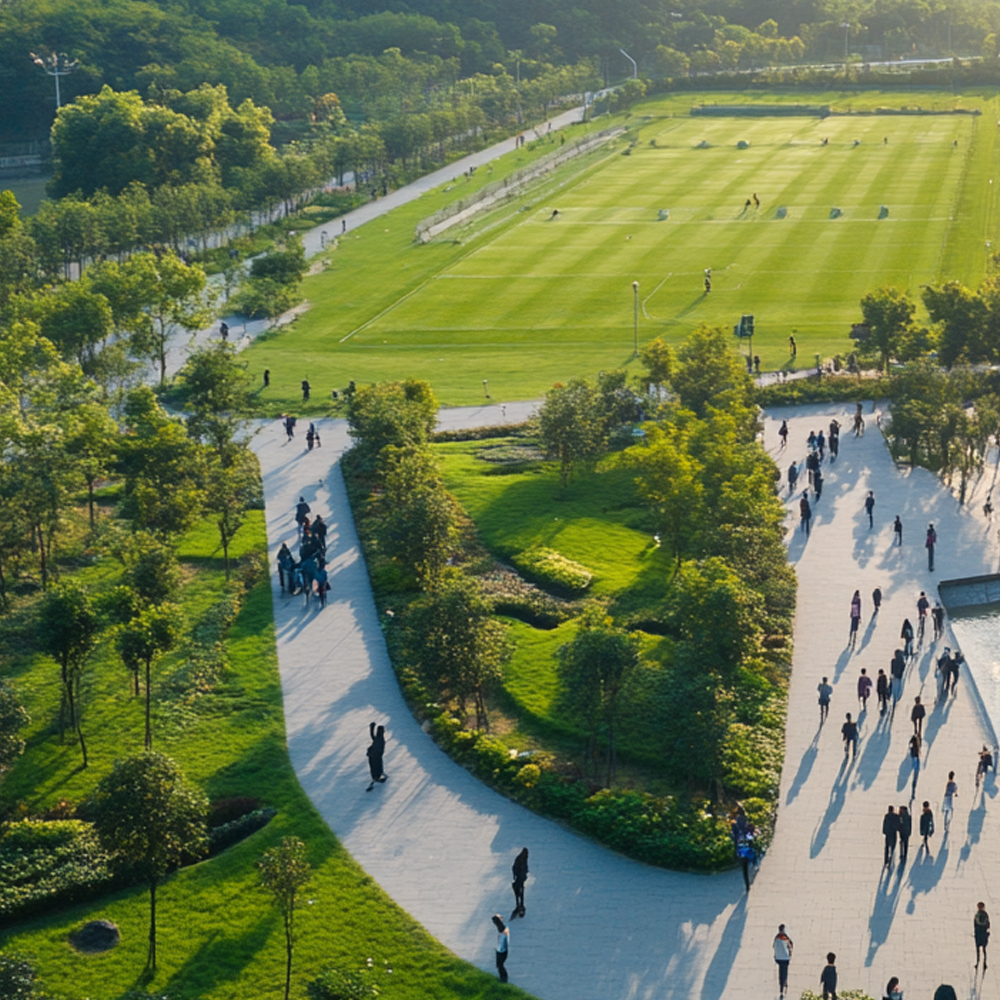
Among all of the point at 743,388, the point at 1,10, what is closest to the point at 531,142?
the point at 1,10

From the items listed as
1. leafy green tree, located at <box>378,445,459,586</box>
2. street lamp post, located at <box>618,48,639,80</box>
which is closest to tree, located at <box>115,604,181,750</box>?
leafy green tree, located at <box>378,445,459,586</box>

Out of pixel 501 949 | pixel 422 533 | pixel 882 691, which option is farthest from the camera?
pixel 422 533

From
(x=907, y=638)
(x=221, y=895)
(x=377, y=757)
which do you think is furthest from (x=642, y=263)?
(x=221, y=895)

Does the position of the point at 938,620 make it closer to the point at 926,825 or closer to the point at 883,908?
the point at 926,825

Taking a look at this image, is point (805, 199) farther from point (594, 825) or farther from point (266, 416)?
point (594, 825)

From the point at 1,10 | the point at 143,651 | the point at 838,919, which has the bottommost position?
the point at 838,919

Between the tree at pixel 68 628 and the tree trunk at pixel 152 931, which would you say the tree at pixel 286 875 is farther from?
the tree at pixel 68 628
